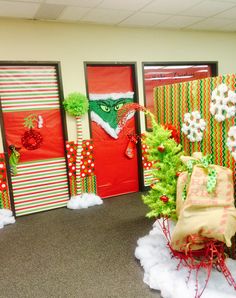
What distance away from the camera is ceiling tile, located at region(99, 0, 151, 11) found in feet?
11.1

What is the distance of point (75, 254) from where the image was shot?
2.83 metres

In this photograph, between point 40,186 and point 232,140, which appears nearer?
point 232,140

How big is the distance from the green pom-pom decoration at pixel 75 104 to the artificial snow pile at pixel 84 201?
1.18m

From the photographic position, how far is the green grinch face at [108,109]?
173 inches

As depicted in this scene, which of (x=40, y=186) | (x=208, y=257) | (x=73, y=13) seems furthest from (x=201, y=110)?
(x=40, y=186)

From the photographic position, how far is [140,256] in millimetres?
2596

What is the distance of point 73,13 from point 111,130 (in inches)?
66.9

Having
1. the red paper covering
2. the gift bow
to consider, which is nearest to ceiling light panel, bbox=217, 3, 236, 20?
the red paper covering

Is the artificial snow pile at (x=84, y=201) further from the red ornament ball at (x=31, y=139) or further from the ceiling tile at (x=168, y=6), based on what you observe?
the ceiling tile at (x=168, y=6)

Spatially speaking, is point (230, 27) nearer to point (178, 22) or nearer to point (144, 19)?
point (178, 22)

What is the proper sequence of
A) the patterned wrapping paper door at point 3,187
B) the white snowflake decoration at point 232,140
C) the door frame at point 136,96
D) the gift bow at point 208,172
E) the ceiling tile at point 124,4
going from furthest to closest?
the door frame at point 136,96, the patterned wrapping paper door at point 3,187, the ceiling tile at point 124,4, the white snowflake decoration at point 232,140, the gift bow at point 208,172

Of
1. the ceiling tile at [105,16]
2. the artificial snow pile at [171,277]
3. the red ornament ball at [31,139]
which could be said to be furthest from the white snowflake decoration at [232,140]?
the red ornament ball at [31,139]

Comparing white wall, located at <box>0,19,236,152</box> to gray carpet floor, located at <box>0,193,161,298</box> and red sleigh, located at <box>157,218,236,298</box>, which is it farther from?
red sleigh, located at <box>157,218,236,298</box>

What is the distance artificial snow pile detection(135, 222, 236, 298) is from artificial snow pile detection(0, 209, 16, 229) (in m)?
1.87
